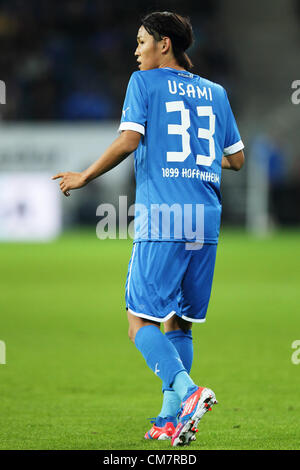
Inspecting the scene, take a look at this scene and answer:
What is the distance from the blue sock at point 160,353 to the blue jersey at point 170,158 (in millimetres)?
451

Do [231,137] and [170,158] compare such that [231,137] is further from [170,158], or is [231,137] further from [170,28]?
[170,28]

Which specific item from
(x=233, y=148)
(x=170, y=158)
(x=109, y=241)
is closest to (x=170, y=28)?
(x=170, y=158)

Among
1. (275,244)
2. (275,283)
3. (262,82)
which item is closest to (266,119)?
(262,82)

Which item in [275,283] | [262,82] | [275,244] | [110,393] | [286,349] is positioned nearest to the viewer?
[110,393]

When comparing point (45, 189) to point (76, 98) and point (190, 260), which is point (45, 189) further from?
point (190, 260)

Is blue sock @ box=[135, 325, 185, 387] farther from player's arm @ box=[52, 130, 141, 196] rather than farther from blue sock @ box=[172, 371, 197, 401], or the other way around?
player's arm @ box=[52, 130, 141, 196]

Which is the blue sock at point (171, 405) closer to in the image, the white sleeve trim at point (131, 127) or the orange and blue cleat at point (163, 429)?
the orange and blue cleat at point (163, 429)

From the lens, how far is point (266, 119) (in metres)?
28.2

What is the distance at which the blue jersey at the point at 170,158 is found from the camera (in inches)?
160

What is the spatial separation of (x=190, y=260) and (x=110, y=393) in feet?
5.98

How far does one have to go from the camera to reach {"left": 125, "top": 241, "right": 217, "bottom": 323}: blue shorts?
4027 millimetres

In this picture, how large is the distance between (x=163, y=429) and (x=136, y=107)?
61.8 inches

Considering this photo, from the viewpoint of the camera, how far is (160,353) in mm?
3980

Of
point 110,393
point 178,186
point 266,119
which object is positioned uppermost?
point 266,119
